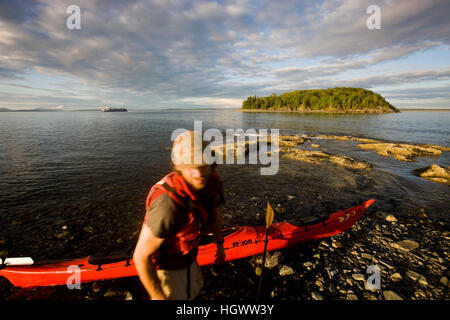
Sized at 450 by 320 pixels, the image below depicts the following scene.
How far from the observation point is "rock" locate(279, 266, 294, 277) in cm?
513

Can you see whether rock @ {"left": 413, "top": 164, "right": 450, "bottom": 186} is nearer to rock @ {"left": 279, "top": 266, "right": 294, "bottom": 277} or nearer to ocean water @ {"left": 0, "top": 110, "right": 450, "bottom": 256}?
ocean water @ {"left": 0, "top": 110, "right": 450, "bottom": 256}

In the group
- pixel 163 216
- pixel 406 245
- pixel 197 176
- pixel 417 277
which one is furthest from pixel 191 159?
pixel 406 245

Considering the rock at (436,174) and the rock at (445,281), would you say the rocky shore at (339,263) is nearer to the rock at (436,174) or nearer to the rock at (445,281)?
the rock at (445,281)

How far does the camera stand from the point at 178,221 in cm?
200

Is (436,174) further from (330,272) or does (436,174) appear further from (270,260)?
(270,260)

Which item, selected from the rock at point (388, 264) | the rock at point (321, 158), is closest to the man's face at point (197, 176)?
the rock at point (388, 264)

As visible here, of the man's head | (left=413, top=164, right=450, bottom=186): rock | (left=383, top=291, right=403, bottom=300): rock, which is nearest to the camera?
the man's head

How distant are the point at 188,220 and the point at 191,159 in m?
0.78

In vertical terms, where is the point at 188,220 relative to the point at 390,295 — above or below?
above

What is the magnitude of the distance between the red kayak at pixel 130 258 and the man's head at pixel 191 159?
3760 mm

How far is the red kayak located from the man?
9.03ft

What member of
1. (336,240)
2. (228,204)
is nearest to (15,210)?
(228,204)

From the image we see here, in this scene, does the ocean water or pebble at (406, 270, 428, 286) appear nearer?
pebble at (406, 270, 428, 286)

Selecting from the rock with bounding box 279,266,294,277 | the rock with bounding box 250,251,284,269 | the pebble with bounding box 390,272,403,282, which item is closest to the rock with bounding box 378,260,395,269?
the pebble with bounding box 390,272,403,282
